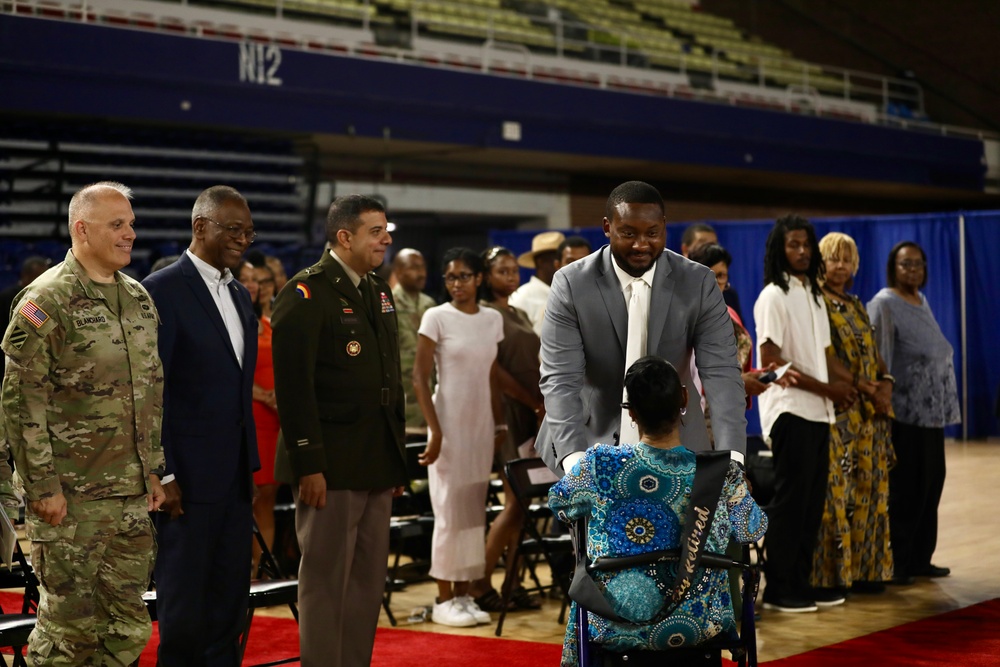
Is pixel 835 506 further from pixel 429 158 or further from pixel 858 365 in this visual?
pixel 429 158

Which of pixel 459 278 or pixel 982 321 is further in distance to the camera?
pixel 982 321

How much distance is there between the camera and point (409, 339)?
753 centimetres

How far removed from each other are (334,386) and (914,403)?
3.35 m

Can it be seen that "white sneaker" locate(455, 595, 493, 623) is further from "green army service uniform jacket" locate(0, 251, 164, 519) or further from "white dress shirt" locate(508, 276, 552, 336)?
"white dress shirt" locate(508, 276, 552, 336)

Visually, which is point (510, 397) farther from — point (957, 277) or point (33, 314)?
point (957, 277)

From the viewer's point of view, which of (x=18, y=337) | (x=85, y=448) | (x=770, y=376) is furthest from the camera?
(x=770, y=376)

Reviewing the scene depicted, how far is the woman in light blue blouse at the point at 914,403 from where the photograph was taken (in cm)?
608

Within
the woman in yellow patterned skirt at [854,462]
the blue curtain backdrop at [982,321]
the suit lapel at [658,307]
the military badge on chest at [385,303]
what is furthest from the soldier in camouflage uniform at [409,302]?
the blue curtain backdrop at [982,321]

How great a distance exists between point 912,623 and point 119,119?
31.1ft

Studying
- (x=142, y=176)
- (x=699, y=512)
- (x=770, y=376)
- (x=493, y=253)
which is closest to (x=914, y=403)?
(x=770, y=376)

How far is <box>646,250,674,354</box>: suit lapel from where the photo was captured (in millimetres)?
3426

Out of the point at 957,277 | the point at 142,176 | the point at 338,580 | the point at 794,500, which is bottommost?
the point at 338,580

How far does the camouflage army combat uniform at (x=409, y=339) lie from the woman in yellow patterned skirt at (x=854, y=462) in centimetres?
261

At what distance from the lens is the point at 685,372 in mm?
3555
